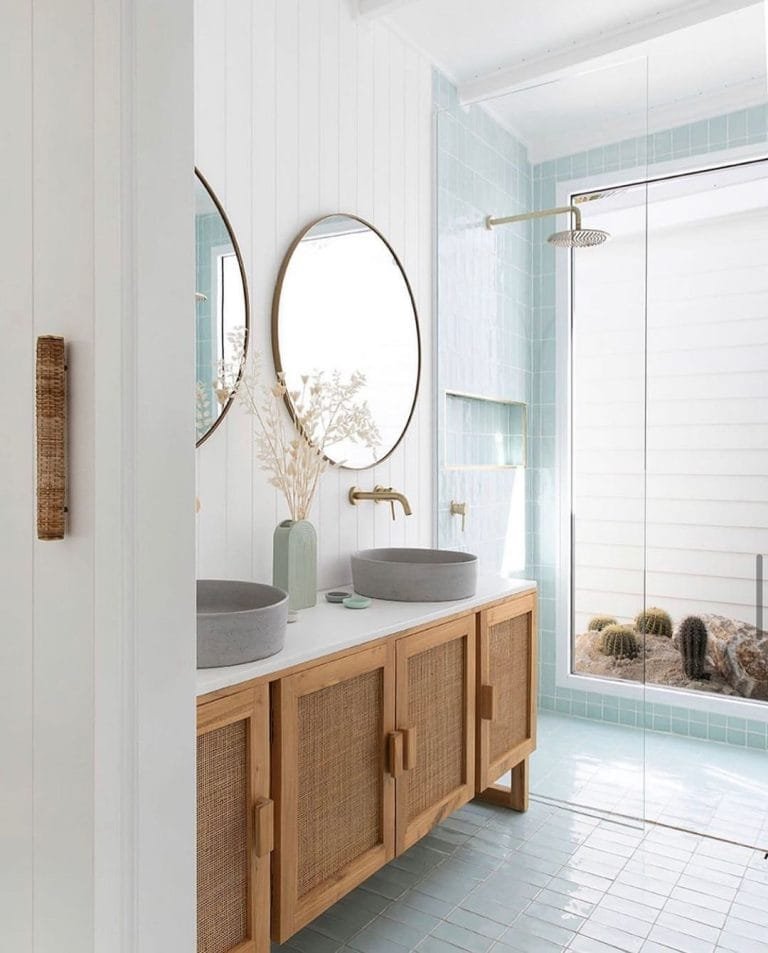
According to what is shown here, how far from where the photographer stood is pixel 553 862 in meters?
2.32

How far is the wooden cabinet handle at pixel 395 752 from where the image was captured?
1.92 meters

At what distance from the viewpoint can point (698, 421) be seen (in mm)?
2730

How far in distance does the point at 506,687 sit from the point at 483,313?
1.37 m

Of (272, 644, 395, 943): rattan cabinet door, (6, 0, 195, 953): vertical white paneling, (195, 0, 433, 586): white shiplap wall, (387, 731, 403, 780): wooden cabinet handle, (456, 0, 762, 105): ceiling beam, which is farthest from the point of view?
(456, 0, 762, 105): ceiling beam

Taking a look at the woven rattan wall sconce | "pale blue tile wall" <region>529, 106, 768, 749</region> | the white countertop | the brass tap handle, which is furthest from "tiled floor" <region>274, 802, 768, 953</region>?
the woven rattan wall sconce

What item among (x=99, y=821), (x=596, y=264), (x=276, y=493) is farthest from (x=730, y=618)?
(x=99, y=821)

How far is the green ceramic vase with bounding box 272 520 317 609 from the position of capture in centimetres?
208

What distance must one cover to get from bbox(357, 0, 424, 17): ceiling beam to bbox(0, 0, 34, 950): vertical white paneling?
1549mm

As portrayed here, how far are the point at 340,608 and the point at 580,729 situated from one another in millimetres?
1204

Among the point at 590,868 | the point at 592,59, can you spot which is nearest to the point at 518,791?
the point at 590,868

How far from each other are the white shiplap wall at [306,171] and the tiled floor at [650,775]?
901 millimetres

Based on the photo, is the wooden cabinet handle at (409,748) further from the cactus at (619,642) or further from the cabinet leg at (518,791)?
the cactus at (619,642)

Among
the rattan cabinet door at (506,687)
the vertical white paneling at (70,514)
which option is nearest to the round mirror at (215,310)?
the vertical white paneling at (70,514)

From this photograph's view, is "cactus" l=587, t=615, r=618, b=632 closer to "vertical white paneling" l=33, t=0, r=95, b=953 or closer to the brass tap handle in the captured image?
the brass tap handle
